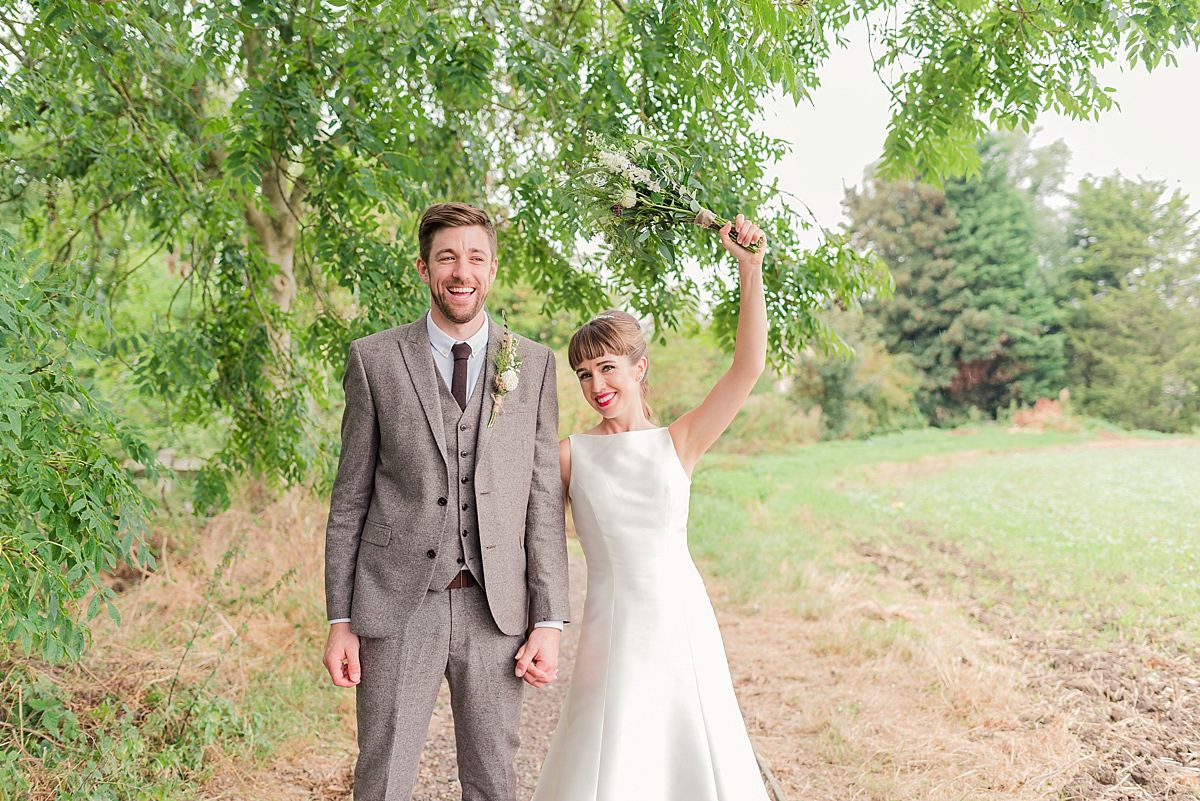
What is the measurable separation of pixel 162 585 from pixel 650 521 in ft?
14.3

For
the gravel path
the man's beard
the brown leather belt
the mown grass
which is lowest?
the gravel path

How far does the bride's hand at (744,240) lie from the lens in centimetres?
222

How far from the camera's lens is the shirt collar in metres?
2.28

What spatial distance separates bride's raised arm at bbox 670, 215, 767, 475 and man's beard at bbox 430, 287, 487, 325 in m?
0.65

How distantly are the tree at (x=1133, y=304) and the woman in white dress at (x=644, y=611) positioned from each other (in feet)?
47.1

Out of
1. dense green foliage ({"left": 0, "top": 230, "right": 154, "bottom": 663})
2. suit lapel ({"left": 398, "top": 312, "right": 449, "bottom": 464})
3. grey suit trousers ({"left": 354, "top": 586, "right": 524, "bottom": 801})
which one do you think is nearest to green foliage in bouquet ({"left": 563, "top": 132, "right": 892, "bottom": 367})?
suit lapel ({"left": 398, "top": 312, "right": 449, "bottom": 464})

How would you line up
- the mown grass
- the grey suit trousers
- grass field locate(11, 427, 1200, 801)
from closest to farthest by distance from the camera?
the grey suit trousers
grass field locate(11, 427, 1200, 801)
the mown grass

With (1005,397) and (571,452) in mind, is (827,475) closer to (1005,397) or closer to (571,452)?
(1005,397)

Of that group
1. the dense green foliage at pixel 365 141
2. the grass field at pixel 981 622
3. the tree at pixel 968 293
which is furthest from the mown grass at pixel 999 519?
the dense green foliage at pixel 365 141

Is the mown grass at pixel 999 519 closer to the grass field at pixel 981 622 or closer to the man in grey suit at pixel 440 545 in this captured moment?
the grass field at pixel 981 622

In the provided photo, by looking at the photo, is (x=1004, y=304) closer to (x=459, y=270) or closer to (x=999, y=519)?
(x=999, y=519)

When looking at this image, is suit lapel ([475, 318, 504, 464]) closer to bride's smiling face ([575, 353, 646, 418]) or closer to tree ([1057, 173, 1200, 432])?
bride's smiling face ([575, 353, 646, 418])

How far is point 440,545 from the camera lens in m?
2.13

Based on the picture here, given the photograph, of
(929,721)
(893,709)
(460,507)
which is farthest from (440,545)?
(893,709)
